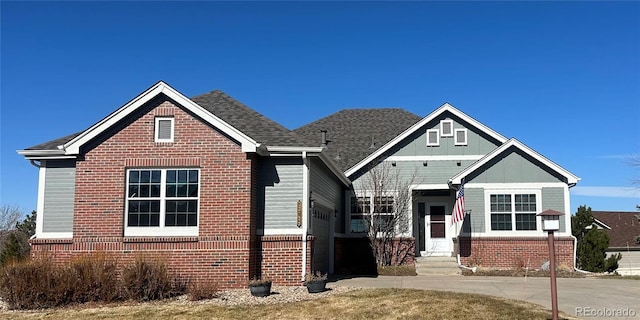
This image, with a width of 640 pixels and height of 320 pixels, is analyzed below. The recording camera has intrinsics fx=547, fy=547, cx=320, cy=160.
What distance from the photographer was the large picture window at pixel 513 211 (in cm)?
2012

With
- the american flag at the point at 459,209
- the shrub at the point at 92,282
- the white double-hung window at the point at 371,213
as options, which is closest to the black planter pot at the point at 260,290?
the shrub at the point at 92,282

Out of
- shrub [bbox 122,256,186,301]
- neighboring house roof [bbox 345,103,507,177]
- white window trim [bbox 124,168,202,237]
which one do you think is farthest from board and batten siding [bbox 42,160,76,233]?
neighboring house roof [bbox 345,103,507,177]

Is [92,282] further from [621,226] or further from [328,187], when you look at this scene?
[621,226]

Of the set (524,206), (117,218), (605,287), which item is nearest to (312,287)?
(117,218)

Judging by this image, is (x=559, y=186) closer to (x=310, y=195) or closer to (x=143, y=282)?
(x=310, y=195)

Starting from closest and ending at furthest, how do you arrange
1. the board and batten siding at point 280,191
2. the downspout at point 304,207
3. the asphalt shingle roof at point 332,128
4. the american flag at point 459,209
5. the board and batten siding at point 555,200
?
the downspout at point 304,207 < the board and batten siding at point 280,191 < the asphalt shingle roof at point 332,128 < the american flag at point 459,209 < the board and batten siding at point 555,200

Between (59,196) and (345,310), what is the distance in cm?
914

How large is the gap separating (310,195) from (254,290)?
3.65 meters

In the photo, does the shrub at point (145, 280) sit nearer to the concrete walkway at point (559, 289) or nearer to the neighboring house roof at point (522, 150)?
the concrete walkway at point (559, 289)

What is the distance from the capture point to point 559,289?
14.6 m

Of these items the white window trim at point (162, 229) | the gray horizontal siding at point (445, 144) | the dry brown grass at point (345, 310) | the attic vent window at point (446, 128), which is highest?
the attic vent window at point (446, 128)

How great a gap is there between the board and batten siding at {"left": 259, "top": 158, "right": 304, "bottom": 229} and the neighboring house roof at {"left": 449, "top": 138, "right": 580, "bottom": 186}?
772cm

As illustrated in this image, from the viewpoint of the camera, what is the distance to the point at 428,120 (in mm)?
22266

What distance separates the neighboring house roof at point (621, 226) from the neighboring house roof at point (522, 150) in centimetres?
1556
